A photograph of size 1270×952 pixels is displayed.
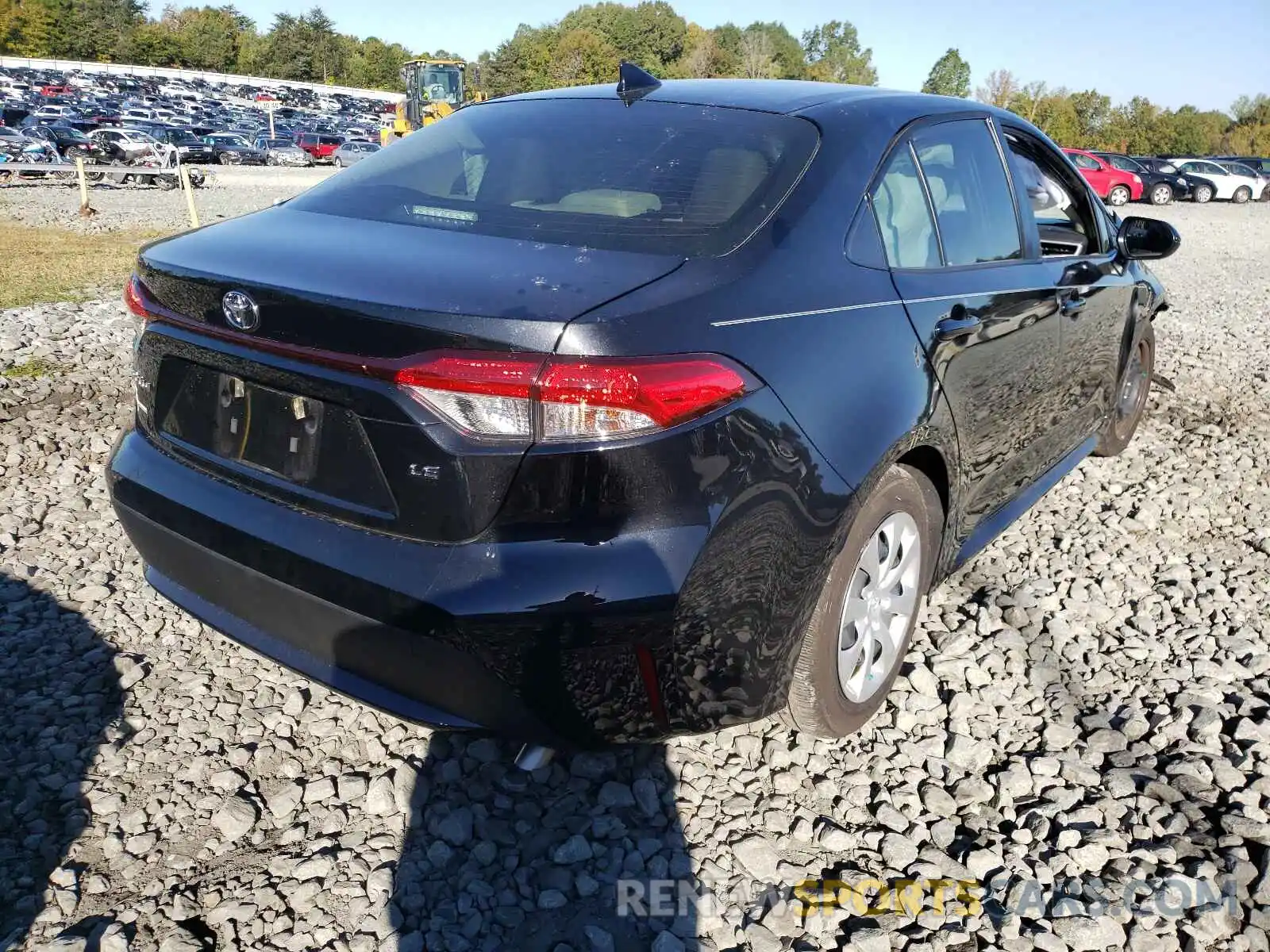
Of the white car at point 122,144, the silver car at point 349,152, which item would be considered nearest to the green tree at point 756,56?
the silver car at point 349,152

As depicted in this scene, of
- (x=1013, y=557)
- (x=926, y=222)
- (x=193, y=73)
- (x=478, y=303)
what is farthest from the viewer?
(x=193, y=73)

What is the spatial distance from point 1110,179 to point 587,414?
30806mm

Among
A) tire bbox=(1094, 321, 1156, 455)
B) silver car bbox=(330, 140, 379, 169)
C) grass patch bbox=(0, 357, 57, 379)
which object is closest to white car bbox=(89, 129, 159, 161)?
silver car bbox=(330, 140, 379, 169)

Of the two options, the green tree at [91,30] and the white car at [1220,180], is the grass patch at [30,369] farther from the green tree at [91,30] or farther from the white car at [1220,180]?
the green tree at [91,30]

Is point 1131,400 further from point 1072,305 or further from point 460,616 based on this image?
point 460,616

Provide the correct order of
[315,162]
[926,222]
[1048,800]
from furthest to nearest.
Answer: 1. [315,162]
2. [926,222]
3. [1048,800]

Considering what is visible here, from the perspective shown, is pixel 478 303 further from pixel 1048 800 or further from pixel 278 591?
pixel 1048 800

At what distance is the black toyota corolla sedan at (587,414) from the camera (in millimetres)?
1803

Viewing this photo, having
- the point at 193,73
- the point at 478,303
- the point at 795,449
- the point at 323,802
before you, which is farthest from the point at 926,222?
the point at 193,73

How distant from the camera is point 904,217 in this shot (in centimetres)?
265

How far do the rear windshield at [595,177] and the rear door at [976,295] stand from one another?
39 centimetres

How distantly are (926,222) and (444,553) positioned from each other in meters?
1.75

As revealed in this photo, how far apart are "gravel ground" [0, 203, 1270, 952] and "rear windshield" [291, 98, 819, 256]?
1392mm

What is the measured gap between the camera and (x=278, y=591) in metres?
2.07
